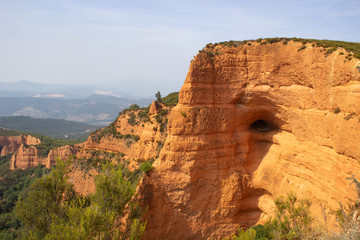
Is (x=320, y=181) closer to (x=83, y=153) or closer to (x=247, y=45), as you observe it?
(x=247, y=45)

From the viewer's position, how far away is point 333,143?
12477mm

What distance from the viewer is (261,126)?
17875mm

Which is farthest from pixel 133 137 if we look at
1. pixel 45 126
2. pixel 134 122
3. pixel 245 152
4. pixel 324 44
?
pixel 45 126

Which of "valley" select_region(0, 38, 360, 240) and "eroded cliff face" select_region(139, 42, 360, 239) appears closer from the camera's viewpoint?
"valley" select_region(0, 38, 360, 240)

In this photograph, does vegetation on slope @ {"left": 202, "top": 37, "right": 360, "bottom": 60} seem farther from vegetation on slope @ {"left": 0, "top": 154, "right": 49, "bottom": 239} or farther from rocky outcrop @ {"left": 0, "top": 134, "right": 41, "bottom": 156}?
rocky outcrop @ {"left": 0, "top": 134, "right": 41, "bottom": 156}

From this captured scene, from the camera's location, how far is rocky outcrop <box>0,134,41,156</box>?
59750mm

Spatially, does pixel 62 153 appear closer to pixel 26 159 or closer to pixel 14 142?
pixel 26 159

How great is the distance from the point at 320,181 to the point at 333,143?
236cm

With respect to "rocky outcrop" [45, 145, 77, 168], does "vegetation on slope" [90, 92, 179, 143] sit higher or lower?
higher

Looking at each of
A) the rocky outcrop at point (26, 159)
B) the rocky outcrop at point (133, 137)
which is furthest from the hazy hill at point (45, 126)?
the rocky outcrop at point (133, 137)

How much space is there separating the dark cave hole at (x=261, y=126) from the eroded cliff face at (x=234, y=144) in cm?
7

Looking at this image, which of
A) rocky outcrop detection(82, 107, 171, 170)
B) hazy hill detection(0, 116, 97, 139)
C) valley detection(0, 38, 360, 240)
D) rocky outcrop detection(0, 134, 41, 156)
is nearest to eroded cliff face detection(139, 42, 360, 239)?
valley detection(0, 38, 360, 240)

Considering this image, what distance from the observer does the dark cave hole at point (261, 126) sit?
17391mm

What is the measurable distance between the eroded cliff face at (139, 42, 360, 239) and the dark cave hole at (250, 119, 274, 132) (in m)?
0.07
